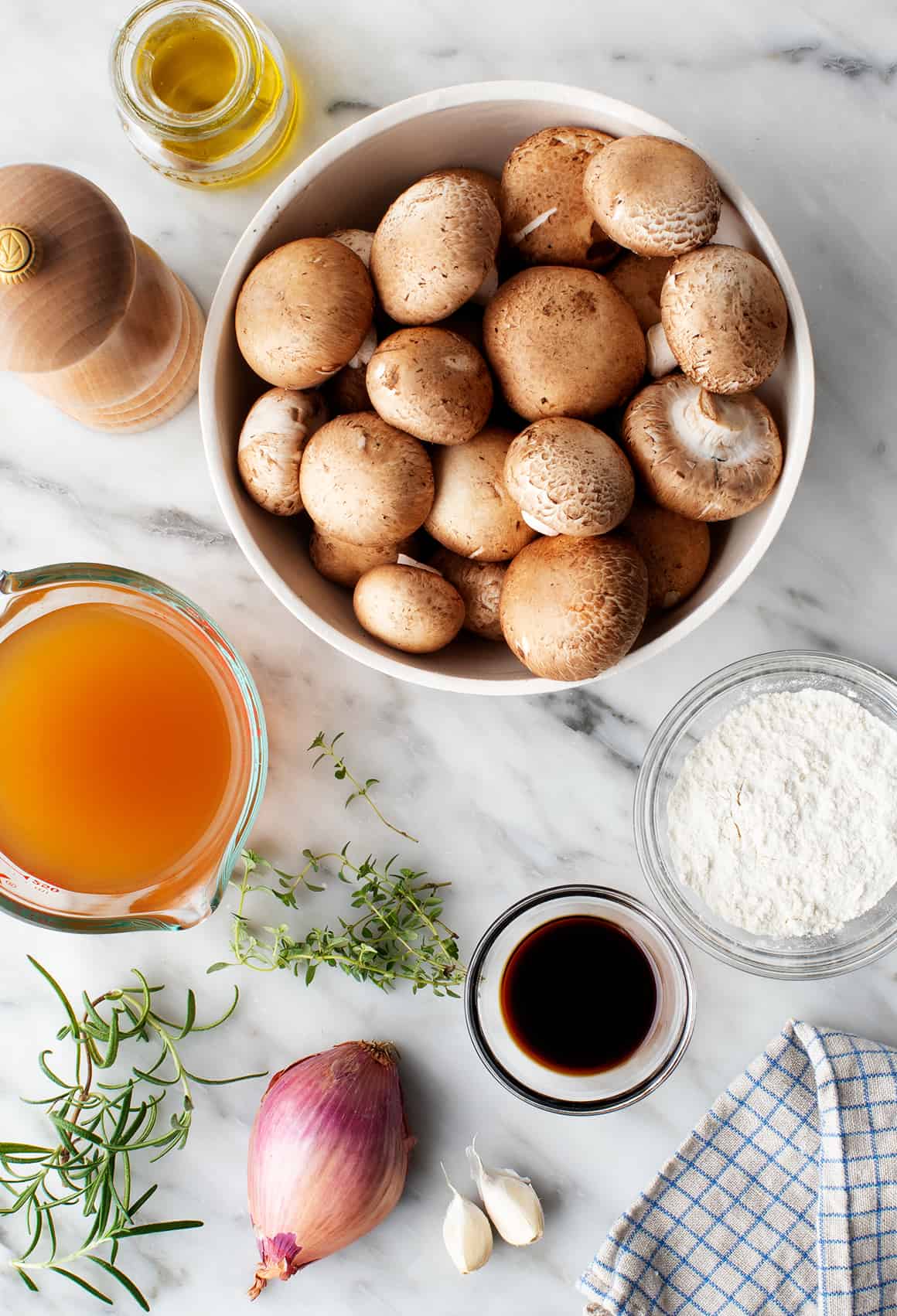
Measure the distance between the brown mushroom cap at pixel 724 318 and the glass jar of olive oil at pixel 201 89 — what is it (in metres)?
0.41

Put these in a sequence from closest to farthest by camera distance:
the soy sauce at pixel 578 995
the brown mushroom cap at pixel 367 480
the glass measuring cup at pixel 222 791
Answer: the brown mushroom cap at pixel 367 480, the glass measuring cup at pixel 222 791, the soy sauce at pixel 578 995

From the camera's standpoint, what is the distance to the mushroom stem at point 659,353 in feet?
2.65

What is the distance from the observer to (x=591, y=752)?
39.5 inches

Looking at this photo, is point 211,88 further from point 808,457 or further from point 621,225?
point 808,457

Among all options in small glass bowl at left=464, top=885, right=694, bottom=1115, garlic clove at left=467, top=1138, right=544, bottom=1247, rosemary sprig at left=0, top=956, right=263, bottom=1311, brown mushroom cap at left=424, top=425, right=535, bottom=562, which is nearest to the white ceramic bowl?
brown mushroom cap at left=424, top=425, right=535, bottom=562

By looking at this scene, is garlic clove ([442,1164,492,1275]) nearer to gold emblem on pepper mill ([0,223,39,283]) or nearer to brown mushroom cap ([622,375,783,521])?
brown mushroom cap ([622,375,783,521])

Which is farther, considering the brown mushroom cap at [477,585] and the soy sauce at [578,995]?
the soy sauce at [578,995]

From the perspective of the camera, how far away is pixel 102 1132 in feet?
3.45

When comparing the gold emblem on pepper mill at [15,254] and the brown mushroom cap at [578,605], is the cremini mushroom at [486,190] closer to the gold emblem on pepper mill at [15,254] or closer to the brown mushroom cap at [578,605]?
the brown mushroom cap at [578,605]

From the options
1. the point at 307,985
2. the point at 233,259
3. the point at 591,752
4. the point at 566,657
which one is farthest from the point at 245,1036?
the point at 233,259

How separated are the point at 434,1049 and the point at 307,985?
5.6 inches

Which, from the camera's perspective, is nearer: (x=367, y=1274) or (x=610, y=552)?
(x=610, y=552)

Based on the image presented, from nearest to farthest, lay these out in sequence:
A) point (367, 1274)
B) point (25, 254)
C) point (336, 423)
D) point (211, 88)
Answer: point (25, 254), point (336, 423), point (211, 88), point (367, 1274)

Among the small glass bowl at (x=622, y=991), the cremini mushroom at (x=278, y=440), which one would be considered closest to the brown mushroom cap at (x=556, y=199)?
the cremini mushroom at (x=278, y=440)
